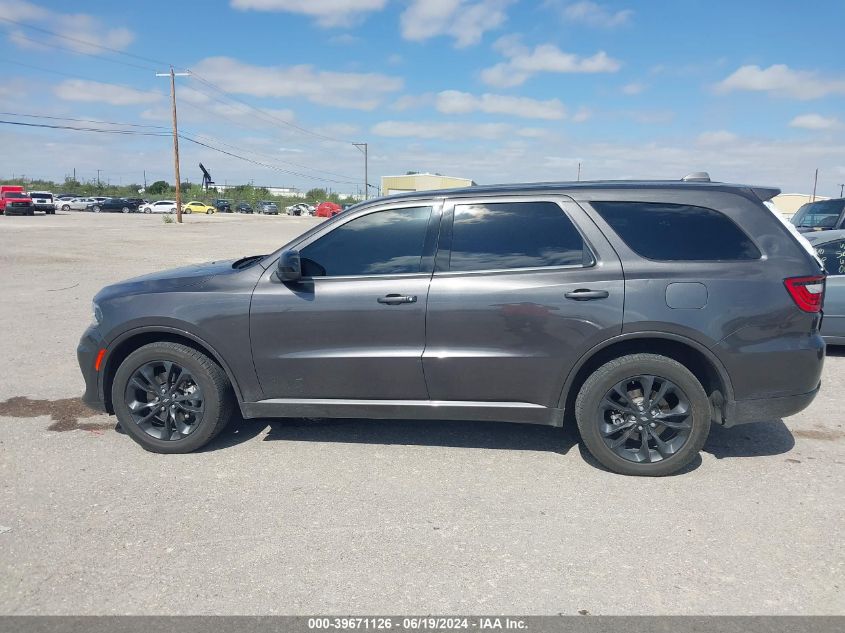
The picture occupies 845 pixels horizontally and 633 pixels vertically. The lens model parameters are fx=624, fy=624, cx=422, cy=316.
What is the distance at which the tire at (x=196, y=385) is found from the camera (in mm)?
4250

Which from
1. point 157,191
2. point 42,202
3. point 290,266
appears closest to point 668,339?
point 290,266

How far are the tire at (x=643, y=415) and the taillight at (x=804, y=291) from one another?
77 cm

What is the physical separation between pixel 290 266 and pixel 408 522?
173 centimetres

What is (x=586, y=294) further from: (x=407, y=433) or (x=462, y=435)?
(x=407, y=433)

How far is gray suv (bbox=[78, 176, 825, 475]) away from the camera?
3.85 m

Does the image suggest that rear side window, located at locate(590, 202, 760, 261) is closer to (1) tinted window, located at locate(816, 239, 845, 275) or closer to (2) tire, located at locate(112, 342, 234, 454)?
(2) tire, located at locate(112, 342, 234, 454)

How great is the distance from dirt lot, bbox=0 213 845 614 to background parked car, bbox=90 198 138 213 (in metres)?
66.3

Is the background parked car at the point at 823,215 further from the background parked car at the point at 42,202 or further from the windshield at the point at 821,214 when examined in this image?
the background parked car at the point at 42,202

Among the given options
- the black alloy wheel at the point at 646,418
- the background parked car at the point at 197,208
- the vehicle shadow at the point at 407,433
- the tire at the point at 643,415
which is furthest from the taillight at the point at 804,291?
the background parked car at the point at 197,208

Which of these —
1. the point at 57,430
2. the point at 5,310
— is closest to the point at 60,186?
the point at 5,310

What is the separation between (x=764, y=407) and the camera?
3889 millimetres

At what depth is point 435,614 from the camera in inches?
106

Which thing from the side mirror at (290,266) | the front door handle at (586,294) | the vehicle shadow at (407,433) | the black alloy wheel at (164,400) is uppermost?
the side mirror at (290,266)

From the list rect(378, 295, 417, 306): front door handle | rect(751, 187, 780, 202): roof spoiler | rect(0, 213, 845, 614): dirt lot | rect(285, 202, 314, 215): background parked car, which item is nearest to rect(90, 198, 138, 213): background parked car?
rect(285, 202, 314, 215): background parked car
